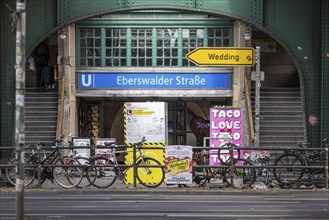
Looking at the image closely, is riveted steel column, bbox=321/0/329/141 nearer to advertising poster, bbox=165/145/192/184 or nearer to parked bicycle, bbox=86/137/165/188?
advertising poster, bbox=165/145/192/184

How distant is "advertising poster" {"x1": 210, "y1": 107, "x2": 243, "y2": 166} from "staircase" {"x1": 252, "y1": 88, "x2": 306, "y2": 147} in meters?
1.64

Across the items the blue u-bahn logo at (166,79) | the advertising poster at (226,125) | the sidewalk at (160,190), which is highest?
the blue u-bahn logo at (166,79)

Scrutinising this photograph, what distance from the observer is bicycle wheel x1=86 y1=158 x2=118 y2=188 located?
1752 cm

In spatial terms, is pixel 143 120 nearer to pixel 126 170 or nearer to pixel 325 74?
pixel 126 170

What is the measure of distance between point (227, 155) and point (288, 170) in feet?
5.92

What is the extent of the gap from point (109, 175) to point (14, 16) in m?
8.50

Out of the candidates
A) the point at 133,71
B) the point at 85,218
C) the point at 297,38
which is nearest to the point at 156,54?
the point at 133,71

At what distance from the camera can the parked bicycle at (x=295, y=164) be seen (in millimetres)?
17734

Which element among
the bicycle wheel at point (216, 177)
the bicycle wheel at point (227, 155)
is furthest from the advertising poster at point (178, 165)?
the bicycle wheel at point (227, 155)

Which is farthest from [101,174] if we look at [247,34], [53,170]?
[247,34]

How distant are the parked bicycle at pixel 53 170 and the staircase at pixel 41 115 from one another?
544 centimetres

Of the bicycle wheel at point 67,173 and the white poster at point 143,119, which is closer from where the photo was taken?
the bicycle wheel at point 67,173

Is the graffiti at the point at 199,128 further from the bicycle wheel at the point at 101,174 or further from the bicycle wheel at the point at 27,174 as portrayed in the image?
the bicycle wheel at the point at 27,174

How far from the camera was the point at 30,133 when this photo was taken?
2381cm
